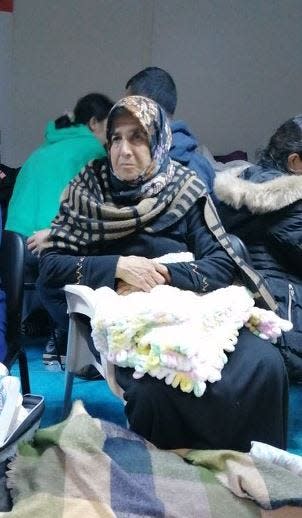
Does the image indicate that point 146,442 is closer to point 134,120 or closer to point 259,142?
point 134,120

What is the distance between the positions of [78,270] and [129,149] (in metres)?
0.42

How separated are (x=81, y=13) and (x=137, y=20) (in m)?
0.42

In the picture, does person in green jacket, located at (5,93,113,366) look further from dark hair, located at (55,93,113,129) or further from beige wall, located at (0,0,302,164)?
beige wall, located at (0,0,302,164)

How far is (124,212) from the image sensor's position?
173 centimetres

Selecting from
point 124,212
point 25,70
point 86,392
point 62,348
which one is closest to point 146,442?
point 124,212

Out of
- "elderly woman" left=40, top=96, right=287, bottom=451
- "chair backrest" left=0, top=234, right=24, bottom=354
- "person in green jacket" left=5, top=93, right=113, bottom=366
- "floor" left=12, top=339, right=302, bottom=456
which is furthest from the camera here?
"person in green jacket" left=5, top=93, right=113, bottom=366

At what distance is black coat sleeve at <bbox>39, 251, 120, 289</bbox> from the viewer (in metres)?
1.63

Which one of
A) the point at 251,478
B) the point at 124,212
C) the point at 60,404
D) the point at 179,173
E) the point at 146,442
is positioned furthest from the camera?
the point at 60,404

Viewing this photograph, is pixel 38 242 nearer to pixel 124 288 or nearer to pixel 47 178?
pixel 124 288

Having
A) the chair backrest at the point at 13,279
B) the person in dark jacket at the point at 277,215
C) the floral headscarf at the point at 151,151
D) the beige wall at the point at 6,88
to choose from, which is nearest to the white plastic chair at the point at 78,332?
the chair backrest at the point at 13,279

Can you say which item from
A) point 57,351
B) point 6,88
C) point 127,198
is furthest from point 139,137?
point 6,88

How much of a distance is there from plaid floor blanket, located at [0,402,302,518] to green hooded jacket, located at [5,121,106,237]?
52.6 inches

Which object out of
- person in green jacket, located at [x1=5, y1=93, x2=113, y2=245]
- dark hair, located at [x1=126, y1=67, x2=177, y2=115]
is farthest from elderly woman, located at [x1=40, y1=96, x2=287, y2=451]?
person in green jacket, located at [x1=5, y1=93, x2=113, y2=245]

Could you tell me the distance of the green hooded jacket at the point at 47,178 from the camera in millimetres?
2438
